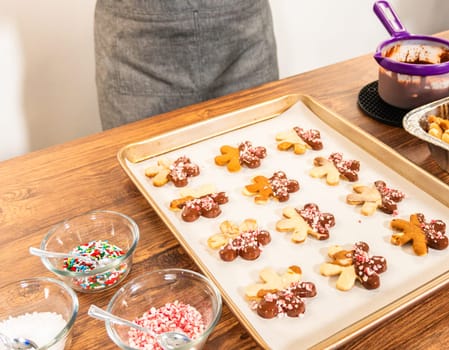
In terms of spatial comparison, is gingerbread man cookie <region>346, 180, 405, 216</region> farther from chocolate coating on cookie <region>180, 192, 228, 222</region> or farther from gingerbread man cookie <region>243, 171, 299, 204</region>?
chocolate coating on cookie <region>180, 192, 228, 222</region>

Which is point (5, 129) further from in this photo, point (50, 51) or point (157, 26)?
point (157, 26)

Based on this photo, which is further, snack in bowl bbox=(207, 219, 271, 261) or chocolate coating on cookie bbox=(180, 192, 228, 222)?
chocolate coating on cookie bbox=(180, 192, 228, 222)

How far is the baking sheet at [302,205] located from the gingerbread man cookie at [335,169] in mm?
15

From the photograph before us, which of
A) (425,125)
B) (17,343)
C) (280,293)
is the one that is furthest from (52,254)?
(425,125)

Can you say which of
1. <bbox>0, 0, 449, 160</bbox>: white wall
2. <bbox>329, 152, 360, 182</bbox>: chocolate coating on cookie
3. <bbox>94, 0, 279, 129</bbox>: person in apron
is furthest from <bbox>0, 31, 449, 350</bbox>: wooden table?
<bbox>0, 0, 449, 160</bbox>: white wall

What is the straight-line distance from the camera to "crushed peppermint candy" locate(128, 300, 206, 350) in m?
0.78

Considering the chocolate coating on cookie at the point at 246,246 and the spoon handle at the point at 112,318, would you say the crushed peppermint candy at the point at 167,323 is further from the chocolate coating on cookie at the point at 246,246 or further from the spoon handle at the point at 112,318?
the chocolate coating on cookie at the point at 246,246

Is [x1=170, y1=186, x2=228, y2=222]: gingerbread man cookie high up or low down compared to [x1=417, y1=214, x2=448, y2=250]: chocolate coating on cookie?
up

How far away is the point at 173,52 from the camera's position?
1.73m

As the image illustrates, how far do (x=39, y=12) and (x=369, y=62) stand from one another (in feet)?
4.12

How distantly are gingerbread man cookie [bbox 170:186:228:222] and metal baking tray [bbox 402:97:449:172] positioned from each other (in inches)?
17.2

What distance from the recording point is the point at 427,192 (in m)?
1.09

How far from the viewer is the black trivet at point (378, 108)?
1354mm

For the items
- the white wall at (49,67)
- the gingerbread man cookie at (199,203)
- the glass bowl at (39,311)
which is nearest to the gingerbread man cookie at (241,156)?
the gingerbread man cookie at (199,203)
